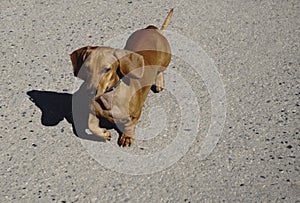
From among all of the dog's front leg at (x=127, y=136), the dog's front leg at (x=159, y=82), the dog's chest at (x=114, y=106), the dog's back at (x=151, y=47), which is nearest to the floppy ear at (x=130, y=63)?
the dog's chest at (x=114, y=106)

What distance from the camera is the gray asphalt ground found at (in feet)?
11.9

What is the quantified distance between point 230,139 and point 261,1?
2.26m

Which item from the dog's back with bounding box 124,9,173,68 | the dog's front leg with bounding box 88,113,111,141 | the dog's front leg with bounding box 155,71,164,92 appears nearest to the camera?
the dog's front leg with bounding box 88,113,111,141

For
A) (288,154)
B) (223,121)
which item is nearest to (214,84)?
(223,121)

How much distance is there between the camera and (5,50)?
4941 millimetres

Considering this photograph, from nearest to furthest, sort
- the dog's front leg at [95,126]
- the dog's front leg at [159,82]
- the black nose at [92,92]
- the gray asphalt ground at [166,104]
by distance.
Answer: the black nose at [92,92] → the gray asphalt ground at [166,104] → the dog's front leg at [95,126] → the dog's front leg at [159,82]

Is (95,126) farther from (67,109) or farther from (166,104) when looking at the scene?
(166,104)

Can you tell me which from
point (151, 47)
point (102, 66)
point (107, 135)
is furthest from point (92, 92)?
point (151, 47)

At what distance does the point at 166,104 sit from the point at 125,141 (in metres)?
0.58

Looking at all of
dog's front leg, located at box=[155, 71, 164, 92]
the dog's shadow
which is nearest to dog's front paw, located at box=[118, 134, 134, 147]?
the dog's shadow

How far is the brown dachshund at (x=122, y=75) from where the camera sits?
3422 millimetres

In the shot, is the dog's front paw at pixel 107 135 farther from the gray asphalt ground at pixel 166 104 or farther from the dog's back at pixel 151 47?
the dog's back at pixel 151 47

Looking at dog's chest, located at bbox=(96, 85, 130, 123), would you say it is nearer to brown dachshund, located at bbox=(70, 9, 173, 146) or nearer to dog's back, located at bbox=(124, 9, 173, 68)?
brown dachshund, located at bbox=(70, 9, 173, 146)

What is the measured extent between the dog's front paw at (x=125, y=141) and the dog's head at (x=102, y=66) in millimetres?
529
